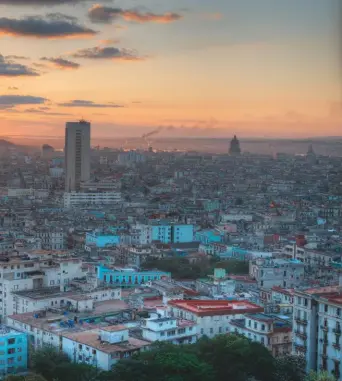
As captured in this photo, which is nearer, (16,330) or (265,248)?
(16,330)

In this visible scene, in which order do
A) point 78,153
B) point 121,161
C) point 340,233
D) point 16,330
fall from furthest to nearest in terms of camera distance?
point 121,161 → point 78,153 → point 340,233 → point 16,330

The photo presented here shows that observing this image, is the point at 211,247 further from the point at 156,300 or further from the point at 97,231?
the point at 156,300

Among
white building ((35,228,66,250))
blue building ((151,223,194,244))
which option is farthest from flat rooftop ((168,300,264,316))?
white building ((35,228,66,250))

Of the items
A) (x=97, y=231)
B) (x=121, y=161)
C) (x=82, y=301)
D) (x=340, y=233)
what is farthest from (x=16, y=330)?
(x=121, y=161)

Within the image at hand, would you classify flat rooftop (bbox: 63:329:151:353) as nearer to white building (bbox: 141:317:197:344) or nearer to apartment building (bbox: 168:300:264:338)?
white building (bbox: 141:317:197:344)

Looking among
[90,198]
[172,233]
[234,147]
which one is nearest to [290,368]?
[172,233]

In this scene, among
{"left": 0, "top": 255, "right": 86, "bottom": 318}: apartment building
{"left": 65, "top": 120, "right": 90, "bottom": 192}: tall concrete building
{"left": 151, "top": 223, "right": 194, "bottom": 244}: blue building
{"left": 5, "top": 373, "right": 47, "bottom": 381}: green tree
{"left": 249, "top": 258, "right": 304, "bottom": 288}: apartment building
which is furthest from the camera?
{"left": 65, "top": 120, "right": 90, "bottom": 192}: tall concrete building

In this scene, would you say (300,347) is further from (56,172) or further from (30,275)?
(56,172)
